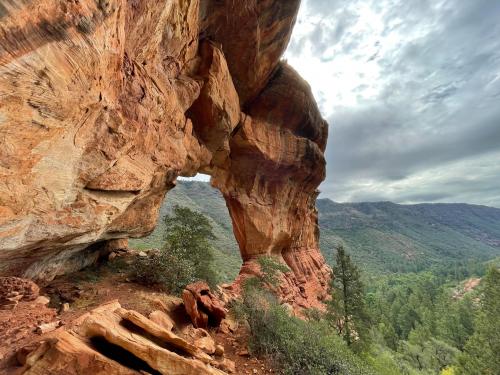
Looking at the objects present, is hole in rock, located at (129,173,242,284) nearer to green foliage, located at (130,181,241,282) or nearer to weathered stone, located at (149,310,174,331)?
green foliage, located at (130,181,241,282)

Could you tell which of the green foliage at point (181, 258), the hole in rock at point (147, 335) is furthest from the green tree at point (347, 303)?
the hole in rock at point (147, 335)

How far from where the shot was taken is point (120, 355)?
242 inches

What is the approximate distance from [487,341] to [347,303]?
18.5m

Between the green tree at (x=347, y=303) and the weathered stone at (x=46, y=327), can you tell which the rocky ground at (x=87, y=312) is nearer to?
the weathered stone at (x=46, y=327)

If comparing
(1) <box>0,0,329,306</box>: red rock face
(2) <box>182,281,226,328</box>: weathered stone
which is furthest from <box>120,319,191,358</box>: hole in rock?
(1) <box>0,0,329,306</box>: red rock face

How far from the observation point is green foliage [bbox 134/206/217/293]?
47.6ft

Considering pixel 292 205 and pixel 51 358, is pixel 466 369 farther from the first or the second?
pixel 51 358

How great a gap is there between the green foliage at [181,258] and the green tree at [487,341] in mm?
27080

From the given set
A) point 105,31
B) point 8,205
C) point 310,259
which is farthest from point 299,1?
point 310,259

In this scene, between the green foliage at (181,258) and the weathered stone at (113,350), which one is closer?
the weathered stone at (113,350)

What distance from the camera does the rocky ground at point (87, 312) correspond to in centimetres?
682

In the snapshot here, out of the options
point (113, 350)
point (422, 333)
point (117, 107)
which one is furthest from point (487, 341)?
point (117, 107)

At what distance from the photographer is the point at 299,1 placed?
18.0 meters

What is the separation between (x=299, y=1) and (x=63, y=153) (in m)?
18.2
